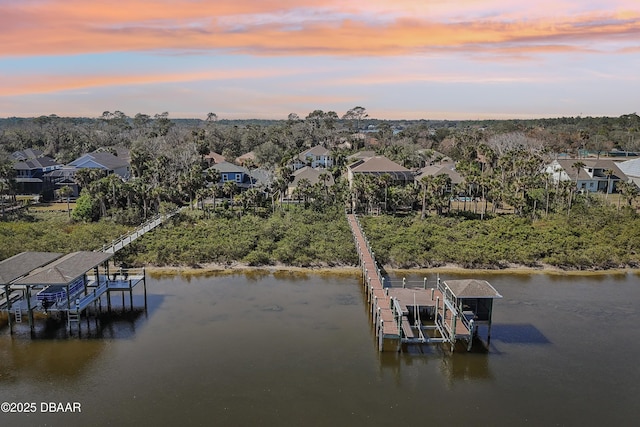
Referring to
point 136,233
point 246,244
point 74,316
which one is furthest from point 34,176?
point 74,316

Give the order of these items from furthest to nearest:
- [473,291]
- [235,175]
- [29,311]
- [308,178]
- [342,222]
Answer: [235,175] < [308,178] < [342,222] < [29,311] < [473,291]

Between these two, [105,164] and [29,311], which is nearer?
[29,311]

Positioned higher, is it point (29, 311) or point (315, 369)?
point (29, 311)

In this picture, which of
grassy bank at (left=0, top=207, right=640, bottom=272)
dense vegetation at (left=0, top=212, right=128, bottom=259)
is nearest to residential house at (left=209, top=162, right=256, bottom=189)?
grassy bank at (left=0, top=207, right=640, bottom=272)

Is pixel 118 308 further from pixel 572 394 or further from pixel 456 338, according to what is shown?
pixel 572 394

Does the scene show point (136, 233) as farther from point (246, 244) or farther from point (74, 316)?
point (74, 316)

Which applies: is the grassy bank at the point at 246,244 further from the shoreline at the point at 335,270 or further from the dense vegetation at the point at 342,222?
the shoreline at the point at 335,270

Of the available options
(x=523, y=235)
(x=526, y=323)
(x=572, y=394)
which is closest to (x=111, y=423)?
(x=572, y=394)
